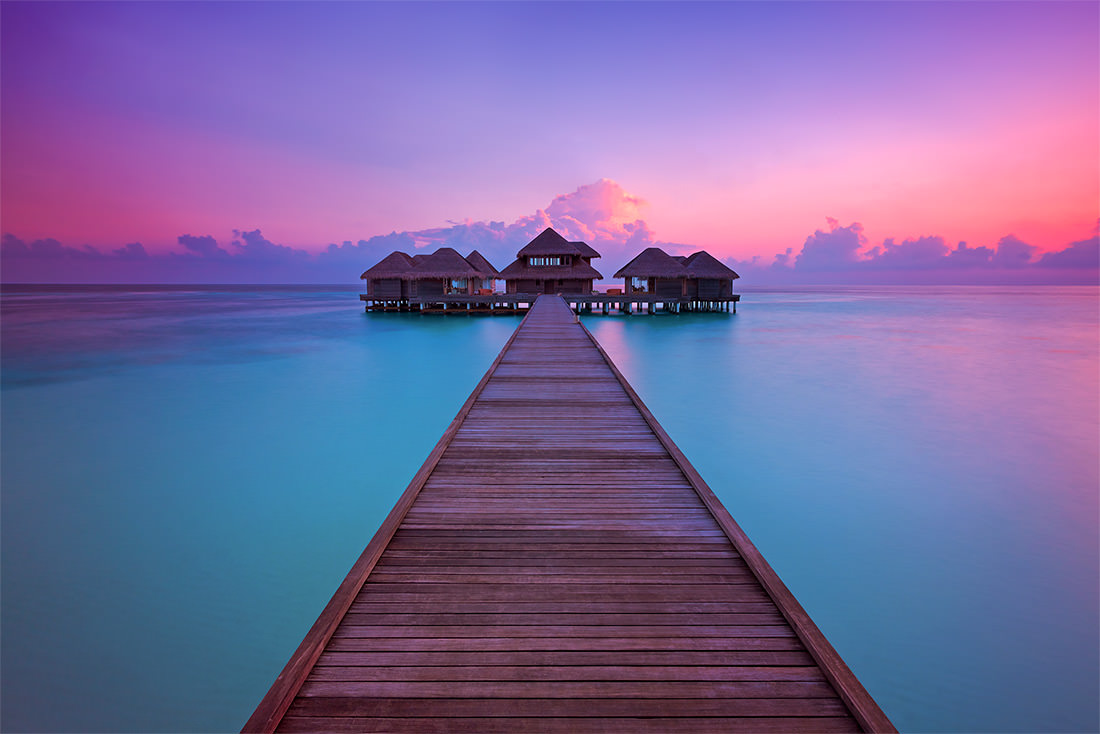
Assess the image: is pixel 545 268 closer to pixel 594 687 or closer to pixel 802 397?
pixel 802 397

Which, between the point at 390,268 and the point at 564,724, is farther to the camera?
the point at 390,268

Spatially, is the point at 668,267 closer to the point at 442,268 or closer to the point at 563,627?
the point at 442,268

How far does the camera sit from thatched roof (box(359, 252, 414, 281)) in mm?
35156

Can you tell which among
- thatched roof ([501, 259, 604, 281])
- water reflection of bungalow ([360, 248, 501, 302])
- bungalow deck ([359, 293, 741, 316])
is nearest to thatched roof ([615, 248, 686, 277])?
bungalow deck ([359, 293, 741, 316])

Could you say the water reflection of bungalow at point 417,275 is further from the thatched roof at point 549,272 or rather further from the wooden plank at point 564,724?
the wooden plank at point 564,724

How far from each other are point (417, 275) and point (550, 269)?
898 centimetres

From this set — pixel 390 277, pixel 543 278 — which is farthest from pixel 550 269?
pixel 390 277

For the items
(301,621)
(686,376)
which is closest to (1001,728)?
(301,621)

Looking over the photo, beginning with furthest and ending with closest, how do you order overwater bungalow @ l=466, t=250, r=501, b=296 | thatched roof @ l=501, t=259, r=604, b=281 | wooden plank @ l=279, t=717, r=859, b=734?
overwater bungalow @ l=466, t=250, r=501, b=296 < thatched roof @ l=501, t=259, r=604, b=281 < wooden plank @ l=279, t=717, r=859, b=734

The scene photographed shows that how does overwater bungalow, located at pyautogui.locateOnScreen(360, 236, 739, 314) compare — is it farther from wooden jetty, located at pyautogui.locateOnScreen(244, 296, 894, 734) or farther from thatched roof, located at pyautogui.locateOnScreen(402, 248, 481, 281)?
wooden jetty, located at pyautogui.locateOnScreen(244, 296, 894, 734)

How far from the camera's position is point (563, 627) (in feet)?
8.35

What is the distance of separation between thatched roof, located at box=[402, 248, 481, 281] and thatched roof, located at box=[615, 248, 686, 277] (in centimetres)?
1042

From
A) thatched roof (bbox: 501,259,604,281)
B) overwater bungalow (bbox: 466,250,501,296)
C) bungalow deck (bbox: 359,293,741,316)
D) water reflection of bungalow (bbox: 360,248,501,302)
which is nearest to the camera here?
bungalow deck (bbox: 359,293,741,316)

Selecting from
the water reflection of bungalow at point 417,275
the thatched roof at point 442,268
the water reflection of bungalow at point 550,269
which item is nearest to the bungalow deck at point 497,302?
the water reflection of bungalow at point 417,275
